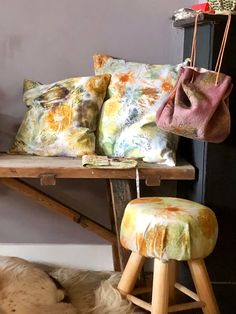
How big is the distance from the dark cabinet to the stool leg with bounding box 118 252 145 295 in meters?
0.29

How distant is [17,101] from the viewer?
2324 mm

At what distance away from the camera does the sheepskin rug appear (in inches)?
76.8

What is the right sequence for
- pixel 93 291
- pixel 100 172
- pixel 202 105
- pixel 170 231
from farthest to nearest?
pixel 93 291 → pixel 100 172 → pixel 202 105 → pixel 170 231

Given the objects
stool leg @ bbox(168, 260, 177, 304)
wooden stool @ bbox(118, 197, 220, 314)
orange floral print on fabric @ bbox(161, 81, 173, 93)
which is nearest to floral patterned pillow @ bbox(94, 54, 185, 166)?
orange floral print on fabric @ bbox(161, 81, 173, 93)

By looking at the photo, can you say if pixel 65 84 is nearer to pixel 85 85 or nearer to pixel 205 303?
pixel 85 85

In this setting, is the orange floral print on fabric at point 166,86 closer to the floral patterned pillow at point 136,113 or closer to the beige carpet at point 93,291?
the floral patterned pillow at point 136,113

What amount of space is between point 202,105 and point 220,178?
306 millimetres

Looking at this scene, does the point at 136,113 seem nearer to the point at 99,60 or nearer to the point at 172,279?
the point at 99,60

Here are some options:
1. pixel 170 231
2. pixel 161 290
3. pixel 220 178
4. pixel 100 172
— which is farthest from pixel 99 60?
pixel 161 290

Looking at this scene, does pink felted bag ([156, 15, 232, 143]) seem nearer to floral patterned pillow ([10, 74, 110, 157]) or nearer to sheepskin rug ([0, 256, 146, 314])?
floral patterned pillow ([10, 74, 110, 157])

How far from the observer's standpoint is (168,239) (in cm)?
167

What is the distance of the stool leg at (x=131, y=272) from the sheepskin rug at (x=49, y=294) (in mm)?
71

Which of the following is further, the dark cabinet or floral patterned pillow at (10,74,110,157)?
floral patterned pillow at (10,74,110,157)

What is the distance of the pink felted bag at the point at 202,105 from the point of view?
1770 millimetres
